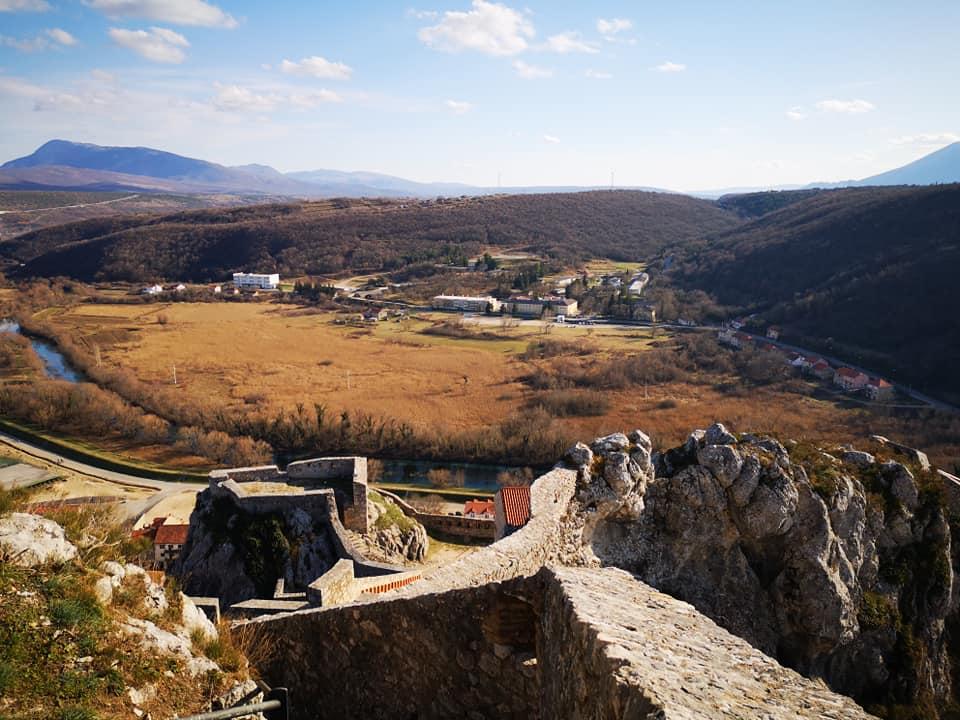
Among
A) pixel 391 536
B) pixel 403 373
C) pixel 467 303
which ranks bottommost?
pixel 403 373

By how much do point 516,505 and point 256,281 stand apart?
318 ft

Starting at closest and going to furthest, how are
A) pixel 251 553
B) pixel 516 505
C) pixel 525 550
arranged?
pixel 525 550 → pixel 516 505 → pixel 251 553

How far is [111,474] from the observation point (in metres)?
38.3

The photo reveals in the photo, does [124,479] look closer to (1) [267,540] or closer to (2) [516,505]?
(1) [267,540]

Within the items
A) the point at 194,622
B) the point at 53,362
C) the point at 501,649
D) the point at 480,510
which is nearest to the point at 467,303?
the point at 53,362

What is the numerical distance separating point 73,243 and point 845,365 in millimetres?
127346

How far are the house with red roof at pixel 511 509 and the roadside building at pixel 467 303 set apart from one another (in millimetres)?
69376

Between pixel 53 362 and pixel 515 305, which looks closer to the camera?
pixel 53 362

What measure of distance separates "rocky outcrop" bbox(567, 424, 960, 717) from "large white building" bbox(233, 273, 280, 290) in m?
98.8

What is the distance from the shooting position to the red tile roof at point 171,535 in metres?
20.9

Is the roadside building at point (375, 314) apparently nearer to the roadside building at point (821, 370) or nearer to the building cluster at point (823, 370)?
the building cluster at point (823, 370)

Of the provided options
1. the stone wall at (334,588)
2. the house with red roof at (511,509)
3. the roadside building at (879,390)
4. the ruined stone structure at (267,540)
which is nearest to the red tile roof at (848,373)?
the roadside building at (879,390)

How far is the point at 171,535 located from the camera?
70.2ft

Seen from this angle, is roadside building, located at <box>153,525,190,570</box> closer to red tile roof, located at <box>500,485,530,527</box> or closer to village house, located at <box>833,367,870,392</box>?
red tile roof, located at <box>500,485,530,527</box>
